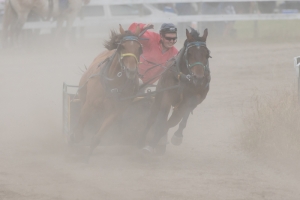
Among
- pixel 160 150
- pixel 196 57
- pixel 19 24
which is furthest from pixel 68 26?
pixel 196 57

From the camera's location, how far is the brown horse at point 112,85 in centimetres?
728

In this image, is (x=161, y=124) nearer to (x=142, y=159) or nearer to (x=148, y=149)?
(x=148, y=149)

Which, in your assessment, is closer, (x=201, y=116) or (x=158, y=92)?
(x=158, y=92)

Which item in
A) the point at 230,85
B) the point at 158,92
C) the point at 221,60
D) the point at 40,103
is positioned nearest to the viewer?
the point at 158,92

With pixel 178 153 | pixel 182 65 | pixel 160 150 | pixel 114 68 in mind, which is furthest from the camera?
pixel 178 153

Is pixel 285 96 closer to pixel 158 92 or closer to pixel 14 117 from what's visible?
pixel 158 92

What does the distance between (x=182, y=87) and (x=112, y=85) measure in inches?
32.7

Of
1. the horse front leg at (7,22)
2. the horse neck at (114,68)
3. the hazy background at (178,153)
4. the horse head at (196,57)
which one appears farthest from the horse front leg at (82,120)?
the horse front leg at (7,22)

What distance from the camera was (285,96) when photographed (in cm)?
902

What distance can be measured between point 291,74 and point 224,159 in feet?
19.7

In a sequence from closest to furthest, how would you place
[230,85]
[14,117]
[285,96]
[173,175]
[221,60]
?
[173,175]
[285,96]
[14,117]
[230,85]
[221,60]

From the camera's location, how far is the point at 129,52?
23.5 ft

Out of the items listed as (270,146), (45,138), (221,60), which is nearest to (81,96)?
(45,138)

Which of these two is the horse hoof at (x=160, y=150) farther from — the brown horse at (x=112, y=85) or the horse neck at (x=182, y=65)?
the horse neck at (x=182, y=65)
